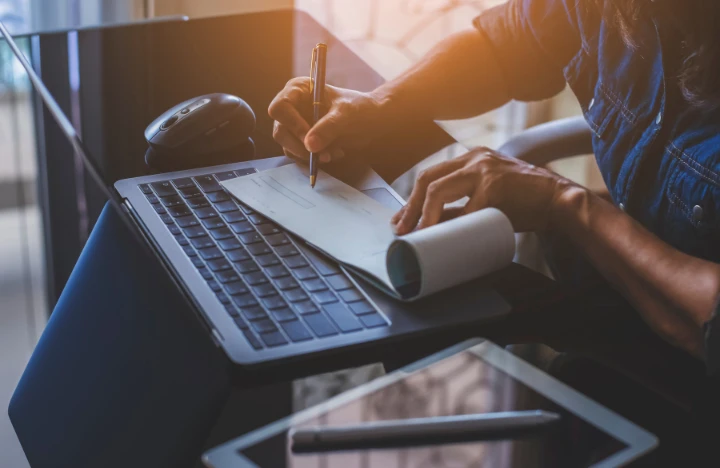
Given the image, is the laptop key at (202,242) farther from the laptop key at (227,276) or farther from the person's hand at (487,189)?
the person's hand at (487,189)

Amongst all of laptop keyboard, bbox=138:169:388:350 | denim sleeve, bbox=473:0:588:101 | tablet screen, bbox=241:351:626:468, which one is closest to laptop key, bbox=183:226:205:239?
laptop keyboard, bbox=138:169:388:350

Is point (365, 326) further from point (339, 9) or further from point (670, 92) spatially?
point (339, 9)

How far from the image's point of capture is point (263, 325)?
70 centimetres

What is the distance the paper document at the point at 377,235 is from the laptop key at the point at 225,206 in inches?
0.5

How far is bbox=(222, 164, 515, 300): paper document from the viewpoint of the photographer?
0.75 m

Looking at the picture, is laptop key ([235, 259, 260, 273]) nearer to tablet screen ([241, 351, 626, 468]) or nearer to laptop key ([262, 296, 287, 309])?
laptop key ([262, 296, 287, 309])

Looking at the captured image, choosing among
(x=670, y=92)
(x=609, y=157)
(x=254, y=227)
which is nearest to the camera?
(x=254, y=227)

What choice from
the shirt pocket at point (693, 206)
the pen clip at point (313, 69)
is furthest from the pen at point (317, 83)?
the shirt pocket at point (693, 206)

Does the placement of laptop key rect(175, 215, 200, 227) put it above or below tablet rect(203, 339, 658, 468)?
above

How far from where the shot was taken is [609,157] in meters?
1.13

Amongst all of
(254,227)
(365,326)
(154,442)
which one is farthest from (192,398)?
(254,227)

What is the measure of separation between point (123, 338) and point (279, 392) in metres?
0.19

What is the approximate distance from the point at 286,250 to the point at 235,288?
0.09m

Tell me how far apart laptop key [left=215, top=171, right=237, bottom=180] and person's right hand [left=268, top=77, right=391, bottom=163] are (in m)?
0.09
